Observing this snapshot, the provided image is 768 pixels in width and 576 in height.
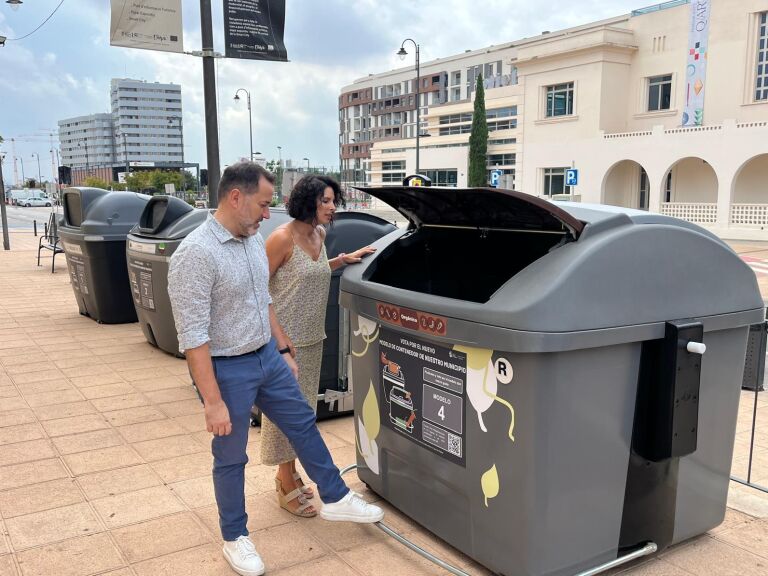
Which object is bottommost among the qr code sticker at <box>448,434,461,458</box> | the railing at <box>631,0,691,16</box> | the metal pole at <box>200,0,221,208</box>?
the qr code sticker at <box>448,434,461,458</box>

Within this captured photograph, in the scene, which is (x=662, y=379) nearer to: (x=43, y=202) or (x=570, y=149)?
(x=570, y=149)

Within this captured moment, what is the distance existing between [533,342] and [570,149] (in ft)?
126

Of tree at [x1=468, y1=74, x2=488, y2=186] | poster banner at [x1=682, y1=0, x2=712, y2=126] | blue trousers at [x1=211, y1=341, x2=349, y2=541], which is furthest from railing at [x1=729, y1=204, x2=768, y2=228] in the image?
blue trousers at [x1=211, y1=341, x2=349, y2=541]

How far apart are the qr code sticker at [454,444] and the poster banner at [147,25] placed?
6306 millimetres

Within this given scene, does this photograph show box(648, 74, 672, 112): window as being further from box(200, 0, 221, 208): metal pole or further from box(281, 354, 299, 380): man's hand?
box(281, 354, 299, 380): man's hand

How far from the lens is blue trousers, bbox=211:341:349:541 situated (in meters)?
2.74

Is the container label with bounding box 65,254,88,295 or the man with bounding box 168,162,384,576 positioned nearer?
the man with bounding box 168,162,384,576

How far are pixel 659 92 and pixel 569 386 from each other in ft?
129

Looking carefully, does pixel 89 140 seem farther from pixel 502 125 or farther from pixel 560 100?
pixel 560 100

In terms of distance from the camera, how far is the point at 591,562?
270 centimetres

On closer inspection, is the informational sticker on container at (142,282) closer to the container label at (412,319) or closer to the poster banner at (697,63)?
the container label at (412,319)

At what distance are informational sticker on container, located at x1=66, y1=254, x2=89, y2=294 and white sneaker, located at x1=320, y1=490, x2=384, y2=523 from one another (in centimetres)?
658

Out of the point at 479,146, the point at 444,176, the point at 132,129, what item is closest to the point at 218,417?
the point at 479,146

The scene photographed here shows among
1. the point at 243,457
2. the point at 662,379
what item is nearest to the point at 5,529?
the point at 243,457
